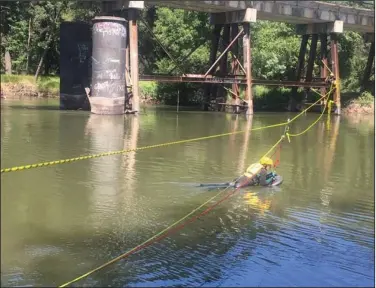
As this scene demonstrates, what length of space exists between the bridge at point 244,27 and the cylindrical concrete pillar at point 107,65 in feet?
2.10

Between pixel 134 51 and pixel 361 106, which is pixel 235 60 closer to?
pixel 134 51

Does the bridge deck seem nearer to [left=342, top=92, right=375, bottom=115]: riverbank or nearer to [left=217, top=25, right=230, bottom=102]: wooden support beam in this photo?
[left=217, top=25, right=230, bottom=102]: wooden support beam

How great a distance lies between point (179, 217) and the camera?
768cm

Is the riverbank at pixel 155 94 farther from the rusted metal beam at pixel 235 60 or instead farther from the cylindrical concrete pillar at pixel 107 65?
the cylindrical concrete pillar at pixel 107 65

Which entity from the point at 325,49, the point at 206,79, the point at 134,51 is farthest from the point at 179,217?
the point at 325,49

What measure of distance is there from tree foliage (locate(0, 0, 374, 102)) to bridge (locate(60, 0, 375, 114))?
315cm

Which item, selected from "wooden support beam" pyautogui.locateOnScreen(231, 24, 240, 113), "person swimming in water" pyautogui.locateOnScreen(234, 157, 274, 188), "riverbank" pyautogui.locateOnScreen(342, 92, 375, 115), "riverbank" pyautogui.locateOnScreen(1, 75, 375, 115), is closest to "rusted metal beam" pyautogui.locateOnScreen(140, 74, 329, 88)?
"wooden support beam" pyautogui.locateOnScreen(231, 24, 240, 113)

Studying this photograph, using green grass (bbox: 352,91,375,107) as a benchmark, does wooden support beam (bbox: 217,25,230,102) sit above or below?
above

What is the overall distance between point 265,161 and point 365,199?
1.97 m

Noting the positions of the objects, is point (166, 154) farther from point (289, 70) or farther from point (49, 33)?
point (49, 33)

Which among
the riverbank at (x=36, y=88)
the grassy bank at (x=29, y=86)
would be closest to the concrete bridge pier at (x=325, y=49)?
the riverbank at (x=36, y=88)

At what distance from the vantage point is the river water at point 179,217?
550cm

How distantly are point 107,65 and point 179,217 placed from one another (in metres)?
16.1

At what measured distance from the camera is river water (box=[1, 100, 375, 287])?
5.50 m
